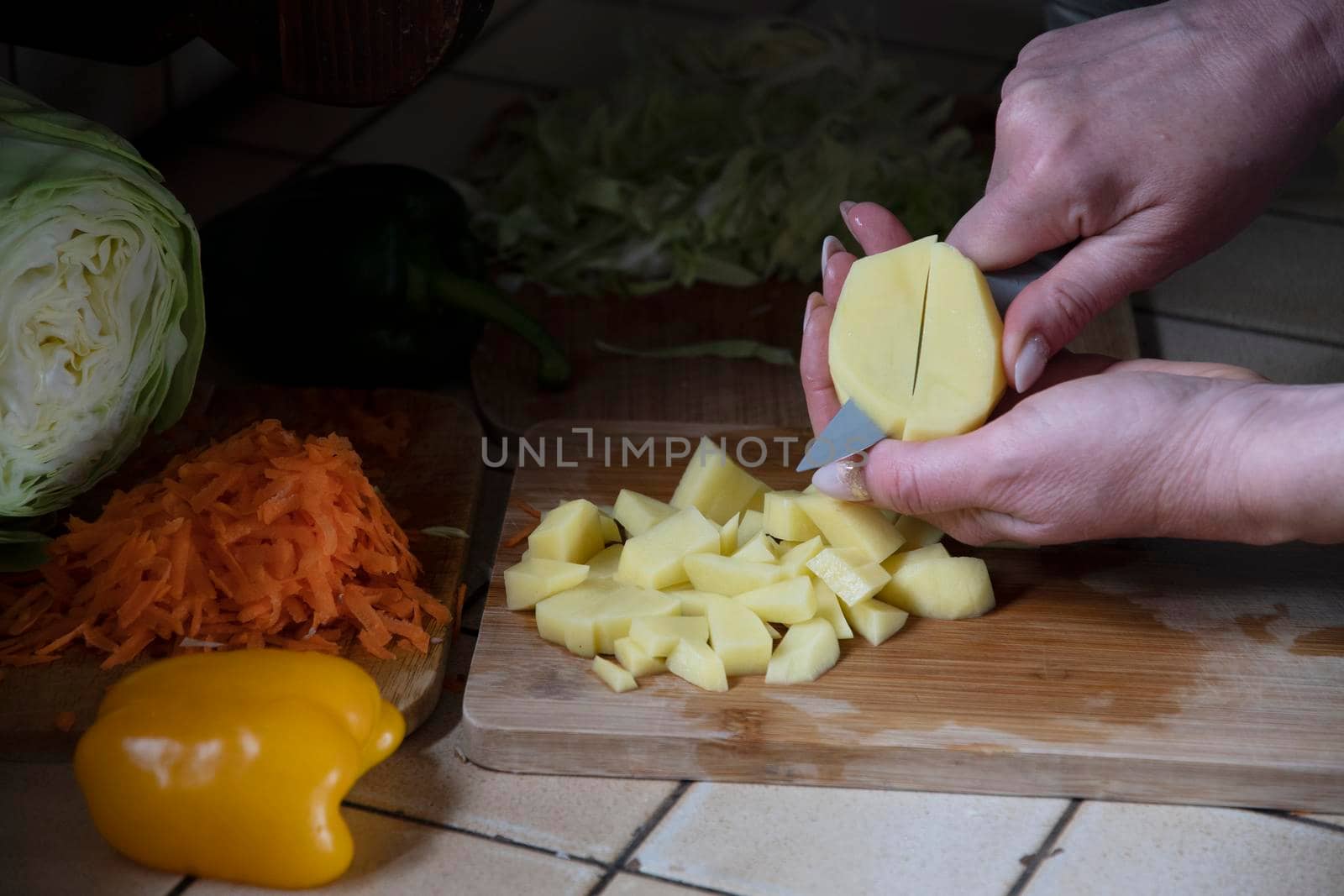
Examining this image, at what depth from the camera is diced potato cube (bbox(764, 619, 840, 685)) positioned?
1720 mm

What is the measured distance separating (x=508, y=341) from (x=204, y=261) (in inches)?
21.9

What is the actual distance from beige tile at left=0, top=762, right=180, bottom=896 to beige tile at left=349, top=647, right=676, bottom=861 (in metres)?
0.26

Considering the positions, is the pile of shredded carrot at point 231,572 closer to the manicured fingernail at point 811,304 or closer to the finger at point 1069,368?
the manicured fingernail at point 811,304

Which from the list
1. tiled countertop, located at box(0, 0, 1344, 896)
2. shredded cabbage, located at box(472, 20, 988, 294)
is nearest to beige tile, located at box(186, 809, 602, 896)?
tiled countertop, located at box(0, 0, 1344, 896)

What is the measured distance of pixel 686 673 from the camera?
1.72 meters

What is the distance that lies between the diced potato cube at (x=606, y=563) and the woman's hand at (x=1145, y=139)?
56 centimetres

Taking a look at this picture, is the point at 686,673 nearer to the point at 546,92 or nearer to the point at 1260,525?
the point at 1260,525

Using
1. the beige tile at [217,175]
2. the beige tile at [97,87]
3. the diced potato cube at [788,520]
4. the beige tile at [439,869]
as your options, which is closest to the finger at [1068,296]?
the diced potato cube at [788,520]

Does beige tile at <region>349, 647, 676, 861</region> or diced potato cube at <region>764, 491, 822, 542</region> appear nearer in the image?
beige tile at <region>349, 647, 676, 861</region>

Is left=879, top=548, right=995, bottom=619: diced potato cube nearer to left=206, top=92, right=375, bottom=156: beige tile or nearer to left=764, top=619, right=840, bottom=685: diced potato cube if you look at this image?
left=764, top=619, right=840, bottom=685: diced potato cube

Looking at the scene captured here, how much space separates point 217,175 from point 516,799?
1.94 m

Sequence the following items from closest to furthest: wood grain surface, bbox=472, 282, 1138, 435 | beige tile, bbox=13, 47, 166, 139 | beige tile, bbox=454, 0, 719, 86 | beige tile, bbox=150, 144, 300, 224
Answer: wood grain surface, bbox=472, 282, 1138, 435
beige tile, bbox=13, 47, 166, 139
beige tile, bbox=150, 144, 300, 224
beige tile, bbox=454, 0, 719, 86

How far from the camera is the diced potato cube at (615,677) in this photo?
5.58ft

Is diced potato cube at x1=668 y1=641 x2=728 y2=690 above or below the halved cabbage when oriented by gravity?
below
